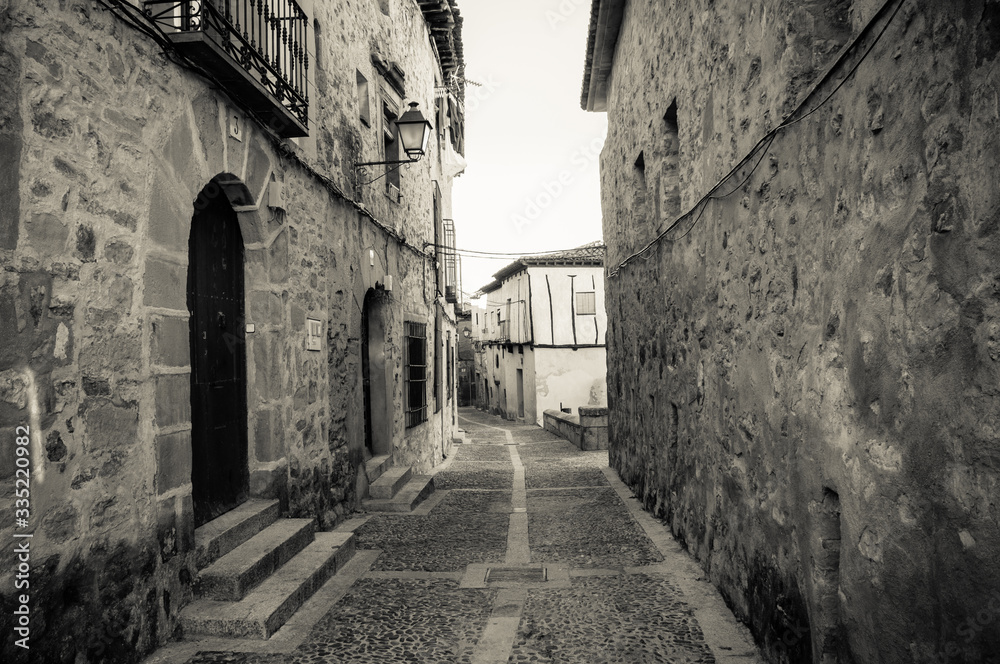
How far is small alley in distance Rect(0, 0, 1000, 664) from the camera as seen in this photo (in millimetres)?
2006

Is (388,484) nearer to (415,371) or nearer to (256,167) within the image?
(415,371)

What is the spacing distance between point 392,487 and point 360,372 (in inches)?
54.7

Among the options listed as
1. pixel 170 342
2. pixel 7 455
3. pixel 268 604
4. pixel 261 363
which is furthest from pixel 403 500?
pixel 7 455

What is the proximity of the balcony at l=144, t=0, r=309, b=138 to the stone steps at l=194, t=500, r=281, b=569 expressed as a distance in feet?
9.52

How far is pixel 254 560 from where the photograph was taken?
405 centimetres

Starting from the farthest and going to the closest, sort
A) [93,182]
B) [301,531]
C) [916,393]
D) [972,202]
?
[301,531], [93,182], [916,393], [972,202]

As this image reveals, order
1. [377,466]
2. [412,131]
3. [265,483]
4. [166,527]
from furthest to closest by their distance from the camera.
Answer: [377,466], [412,131], [265,483], [166,527]

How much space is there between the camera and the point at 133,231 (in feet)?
10.7

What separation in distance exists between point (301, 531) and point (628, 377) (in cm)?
528

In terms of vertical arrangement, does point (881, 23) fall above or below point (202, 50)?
below

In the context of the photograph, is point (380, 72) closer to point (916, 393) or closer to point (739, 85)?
point (739, 85)

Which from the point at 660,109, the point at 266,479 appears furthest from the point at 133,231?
the point at 660,109

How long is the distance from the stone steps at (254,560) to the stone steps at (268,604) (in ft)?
0.16

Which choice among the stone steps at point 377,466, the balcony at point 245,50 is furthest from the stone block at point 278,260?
the stone steps at point 377,466
